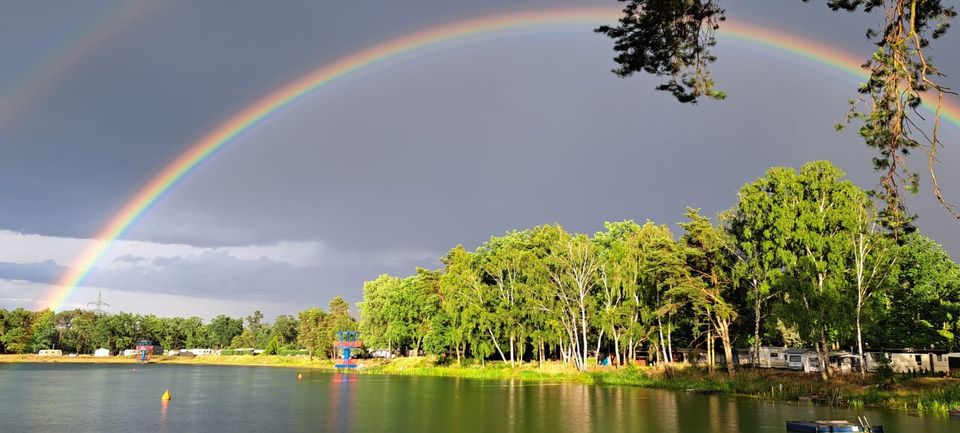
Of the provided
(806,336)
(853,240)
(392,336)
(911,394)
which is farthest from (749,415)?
(392,336)

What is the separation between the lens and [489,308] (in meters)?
86.1

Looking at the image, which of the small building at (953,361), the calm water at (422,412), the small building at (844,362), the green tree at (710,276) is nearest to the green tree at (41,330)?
the calm water at (422,412)

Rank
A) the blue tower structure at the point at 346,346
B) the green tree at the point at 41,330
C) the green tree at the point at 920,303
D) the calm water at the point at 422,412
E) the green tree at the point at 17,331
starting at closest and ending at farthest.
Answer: the calm water at the point at 422,412 < the green tree at the point at 920,303 < the blue tower structure at the point at 346,346 < the green tree at the point at 17,331 < the green tree at the point at 41,330

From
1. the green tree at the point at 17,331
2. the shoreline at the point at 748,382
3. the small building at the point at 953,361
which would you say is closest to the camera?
the shoreline at the point at 748,382

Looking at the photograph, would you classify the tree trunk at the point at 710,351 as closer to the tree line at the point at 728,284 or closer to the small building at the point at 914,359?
the tree line at the point at 728,284

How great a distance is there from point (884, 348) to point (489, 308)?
47039 mm

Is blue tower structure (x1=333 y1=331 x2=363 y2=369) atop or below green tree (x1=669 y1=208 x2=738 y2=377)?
below

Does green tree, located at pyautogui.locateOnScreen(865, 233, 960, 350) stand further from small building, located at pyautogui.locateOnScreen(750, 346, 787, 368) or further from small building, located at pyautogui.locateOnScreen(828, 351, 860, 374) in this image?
small building, located at pyautogui.locateOnScreen(750, 346, 787, 368)

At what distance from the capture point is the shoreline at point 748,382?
4109 centimetres

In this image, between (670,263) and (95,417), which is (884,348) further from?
(95,417)

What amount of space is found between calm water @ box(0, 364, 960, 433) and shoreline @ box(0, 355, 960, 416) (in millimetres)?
3401

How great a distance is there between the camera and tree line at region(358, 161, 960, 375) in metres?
53.1

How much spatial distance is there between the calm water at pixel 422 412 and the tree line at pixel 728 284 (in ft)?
36.2

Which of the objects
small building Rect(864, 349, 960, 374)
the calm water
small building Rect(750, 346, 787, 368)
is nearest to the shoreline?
the calm water
